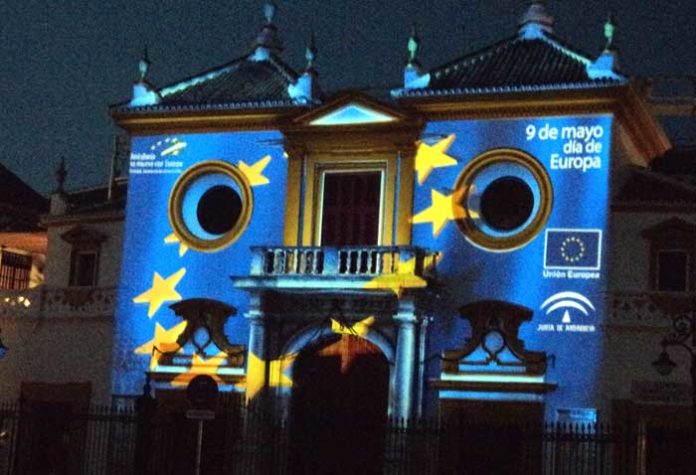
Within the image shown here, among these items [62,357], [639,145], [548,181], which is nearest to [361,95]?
[548,181]

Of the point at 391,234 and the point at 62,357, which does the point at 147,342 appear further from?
the point at 391,234

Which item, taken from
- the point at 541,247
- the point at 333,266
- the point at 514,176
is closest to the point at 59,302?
the point at 333,266

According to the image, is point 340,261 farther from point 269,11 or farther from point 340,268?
point 269,11

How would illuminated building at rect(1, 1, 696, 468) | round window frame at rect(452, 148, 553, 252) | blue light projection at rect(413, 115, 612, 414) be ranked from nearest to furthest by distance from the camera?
blue light projection at rect(413, 115, 612, 414) < illuminated building at rect(1, 1, 696, 468) < round window frame at rect(452, 148, 553, 252)

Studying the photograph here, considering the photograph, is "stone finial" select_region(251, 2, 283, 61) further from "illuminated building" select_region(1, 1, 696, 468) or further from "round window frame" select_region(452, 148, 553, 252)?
"round window frame" select_region(452, 148, 553, 252)

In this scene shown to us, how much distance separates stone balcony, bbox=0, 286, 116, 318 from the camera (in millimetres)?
31969

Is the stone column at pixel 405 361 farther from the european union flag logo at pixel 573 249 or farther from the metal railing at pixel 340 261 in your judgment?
the european union flag logo at pixel 573 249

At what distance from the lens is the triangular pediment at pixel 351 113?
96.4ft

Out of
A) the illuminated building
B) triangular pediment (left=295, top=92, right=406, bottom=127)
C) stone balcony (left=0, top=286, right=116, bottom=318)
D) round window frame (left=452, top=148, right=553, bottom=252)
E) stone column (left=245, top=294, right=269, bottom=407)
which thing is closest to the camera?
the illuminated building

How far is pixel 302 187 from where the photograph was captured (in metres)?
30.1

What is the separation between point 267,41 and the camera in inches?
1330

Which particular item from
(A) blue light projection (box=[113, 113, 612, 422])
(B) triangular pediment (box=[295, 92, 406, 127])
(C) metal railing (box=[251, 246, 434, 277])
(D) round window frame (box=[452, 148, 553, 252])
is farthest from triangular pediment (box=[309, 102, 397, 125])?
(C) metal railing (box=[251, 246, 434, 277])

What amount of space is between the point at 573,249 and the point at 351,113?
573 cm

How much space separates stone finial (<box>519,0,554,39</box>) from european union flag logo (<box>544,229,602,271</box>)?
527 cm
